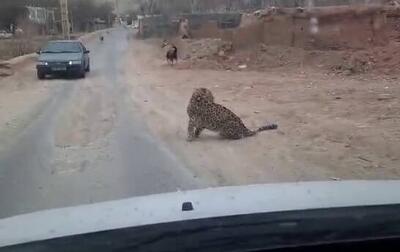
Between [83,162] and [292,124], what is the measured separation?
16.8 feet

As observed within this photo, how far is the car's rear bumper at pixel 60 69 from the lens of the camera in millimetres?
29750

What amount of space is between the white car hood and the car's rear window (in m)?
28.7

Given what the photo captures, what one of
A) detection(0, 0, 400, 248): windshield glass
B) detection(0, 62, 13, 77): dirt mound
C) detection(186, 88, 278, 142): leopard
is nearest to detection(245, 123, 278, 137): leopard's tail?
detection(0, 0, 400, 248): windshield glass

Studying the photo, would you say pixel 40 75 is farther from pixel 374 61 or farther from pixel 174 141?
pixel 174 141

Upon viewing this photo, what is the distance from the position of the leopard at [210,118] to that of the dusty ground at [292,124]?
0.21 m

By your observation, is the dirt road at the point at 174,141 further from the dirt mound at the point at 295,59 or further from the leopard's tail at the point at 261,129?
the dirt mound at the point at 295,59

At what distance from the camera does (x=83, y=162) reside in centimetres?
1066

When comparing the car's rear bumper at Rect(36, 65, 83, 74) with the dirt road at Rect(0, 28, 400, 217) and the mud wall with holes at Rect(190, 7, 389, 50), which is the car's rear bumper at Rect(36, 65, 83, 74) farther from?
the mud wall with holes at Rect(190, 7, 389, 50)

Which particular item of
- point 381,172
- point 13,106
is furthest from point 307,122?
point 13,106

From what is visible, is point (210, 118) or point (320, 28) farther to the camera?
point (320, 28)

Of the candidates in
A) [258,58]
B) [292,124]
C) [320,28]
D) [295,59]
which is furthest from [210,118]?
[320,28]

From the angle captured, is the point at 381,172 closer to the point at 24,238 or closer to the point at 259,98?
the point at 24,238

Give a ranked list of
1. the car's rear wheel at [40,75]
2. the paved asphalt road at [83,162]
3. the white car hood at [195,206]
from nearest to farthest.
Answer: the white car hood at [195,206] < the paved asphalt road at [83,162] < the car's rear wheel at [40,75]

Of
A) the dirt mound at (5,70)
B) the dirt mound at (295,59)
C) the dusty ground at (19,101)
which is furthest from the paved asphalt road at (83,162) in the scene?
the dirt mound at (5,70)
